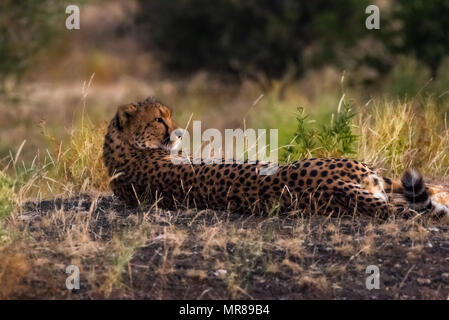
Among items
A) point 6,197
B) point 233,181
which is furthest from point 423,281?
point 6,197

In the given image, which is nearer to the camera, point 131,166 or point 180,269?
point 180,269

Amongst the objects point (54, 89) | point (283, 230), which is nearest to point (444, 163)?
point (283, 230)

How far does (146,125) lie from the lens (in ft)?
18.3

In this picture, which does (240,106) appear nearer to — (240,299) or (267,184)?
(267,184)

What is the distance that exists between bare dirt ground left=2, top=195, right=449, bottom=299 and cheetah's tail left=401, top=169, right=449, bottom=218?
0.24 feet

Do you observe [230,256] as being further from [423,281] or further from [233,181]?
[423,281]

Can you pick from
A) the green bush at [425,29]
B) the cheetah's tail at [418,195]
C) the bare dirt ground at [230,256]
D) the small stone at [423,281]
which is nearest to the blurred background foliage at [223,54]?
the green bush at [425,29]

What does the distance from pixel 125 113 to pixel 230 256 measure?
1.65 m

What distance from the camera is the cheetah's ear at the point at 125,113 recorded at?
5.54 metres

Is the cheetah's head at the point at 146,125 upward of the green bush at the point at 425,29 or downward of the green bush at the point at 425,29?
downward

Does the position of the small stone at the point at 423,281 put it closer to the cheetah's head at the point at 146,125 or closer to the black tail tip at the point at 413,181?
→ the black tail tip at the point at 413,181

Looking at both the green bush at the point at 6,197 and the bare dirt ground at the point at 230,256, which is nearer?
the bare dirt ground at the point at 230,256

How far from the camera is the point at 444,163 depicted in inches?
259

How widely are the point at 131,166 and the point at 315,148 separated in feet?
4.59
